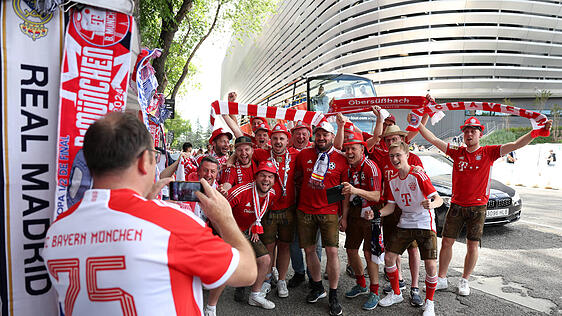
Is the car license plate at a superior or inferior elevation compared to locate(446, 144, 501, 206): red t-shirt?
inferior

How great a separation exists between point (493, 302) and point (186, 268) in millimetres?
4089

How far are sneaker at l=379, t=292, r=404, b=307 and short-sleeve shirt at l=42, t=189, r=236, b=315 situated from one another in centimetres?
322

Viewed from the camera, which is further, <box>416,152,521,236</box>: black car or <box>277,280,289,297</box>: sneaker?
<box>416,152,521,236</box>: black car

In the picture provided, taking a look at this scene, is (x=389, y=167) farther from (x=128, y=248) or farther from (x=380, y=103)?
(x=128, y=248)

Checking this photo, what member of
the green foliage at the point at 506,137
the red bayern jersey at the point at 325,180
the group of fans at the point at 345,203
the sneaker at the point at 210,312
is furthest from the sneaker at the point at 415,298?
the green foliage at the point at 506,137

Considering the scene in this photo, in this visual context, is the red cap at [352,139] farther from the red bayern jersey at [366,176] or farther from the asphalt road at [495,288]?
the asphalt road at [495,288]

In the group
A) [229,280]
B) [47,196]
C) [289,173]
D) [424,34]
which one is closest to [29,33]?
[47,196]

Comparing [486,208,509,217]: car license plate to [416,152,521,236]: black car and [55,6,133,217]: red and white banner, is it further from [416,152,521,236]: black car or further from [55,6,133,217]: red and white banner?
[55,6,133,217]: red and white banner

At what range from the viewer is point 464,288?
13.7 feet

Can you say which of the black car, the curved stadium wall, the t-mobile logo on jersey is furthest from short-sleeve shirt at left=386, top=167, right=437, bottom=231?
the curved stadium wall

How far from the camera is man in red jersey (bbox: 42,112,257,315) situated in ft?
3.90

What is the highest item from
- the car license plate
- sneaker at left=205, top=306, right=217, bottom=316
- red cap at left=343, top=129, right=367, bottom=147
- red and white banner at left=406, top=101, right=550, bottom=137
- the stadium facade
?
the stadium facade

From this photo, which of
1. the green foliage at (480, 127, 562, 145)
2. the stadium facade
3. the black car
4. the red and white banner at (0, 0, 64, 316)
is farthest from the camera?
the stadium facade

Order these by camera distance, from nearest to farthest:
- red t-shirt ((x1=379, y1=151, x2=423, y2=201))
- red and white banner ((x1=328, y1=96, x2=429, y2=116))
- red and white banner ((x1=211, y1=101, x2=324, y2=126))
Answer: red and white banner ((x1=211, y1=101, x2=324, y2=126)), red t-shirt ((x1=379, y1=151, x2=423, y2=201)), red and white banner ((x1=328, y1=96, x2=429, y2=116))
